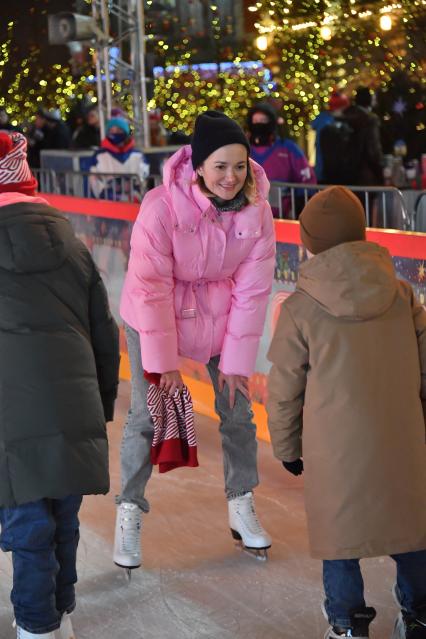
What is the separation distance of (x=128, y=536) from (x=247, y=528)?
417mm

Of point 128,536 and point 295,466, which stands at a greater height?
point 295,466

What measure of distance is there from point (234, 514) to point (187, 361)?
2061 mm

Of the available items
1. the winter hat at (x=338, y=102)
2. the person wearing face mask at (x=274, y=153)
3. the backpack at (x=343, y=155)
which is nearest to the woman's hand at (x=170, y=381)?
the person wearing face mask at (x=274, y=153)

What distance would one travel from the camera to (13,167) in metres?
3.01

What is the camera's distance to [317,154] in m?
8.78

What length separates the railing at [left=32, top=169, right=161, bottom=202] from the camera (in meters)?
6.91

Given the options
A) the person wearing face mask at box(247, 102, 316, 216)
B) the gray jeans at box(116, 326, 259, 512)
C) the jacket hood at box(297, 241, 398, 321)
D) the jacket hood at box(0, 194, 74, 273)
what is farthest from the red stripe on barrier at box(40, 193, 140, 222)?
the jacket hood at box(297, 241, 398, 321)

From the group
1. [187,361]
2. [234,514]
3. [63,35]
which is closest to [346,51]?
[63,35]

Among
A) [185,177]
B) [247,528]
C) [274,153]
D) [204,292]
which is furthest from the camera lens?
[274,153]

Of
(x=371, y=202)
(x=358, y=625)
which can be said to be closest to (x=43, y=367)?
(x=358, y=625)

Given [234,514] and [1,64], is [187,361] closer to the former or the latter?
[234,514]

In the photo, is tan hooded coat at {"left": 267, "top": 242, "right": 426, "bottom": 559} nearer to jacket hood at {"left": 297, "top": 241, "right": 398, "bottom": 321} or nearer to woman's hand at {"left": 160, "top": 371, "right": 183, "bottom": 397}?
jacket hood at {"left": 297, "top": 241, "right": 398, "bottom": 321}

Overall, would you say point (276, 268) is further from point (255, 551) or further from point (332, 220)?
point (332, 220)

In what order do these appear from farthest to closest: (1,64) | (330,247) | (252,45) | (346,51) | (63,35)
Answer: (1,64) → (252,45) → (346,51) → (63,35) → (330,247)
